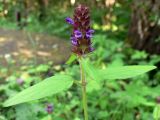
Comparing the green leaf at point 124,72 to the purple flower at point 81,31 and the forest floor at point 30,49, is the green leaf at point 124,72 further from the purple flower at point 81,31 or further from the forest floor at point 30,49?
the forest floor at point 30,49

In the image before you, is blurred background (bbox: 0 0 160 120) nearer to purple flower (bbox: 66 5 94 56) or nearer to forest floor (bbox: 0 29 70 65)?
forest floor (bbox: 0 29 70 65)

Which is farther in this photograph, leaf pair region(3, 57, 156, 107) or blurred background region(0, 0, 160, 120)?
blurred background region(0, 0, 160, 120)

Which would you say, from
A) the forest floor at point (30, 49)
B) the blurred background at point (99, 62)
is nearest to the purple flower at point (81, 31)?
the blurred background at point (99, 62)

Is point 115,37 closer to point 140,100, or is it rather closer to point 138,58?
point 138,58

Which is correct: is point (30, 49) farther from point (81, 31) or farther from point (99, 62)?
point (81, 31)

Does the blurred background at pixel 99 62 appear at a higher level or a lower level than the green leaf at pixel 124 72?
lower

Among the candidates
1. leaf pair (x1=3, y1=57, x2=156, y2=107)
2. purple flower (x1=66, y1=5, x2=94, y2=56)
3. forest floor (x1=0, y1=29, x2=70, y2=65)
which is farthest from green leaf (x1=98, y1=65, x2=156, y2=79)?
forest floor (x1=0, y1=29, x2=70, y2=65)

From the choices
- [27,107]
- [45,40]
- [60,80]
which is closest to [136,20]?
[45,40]
